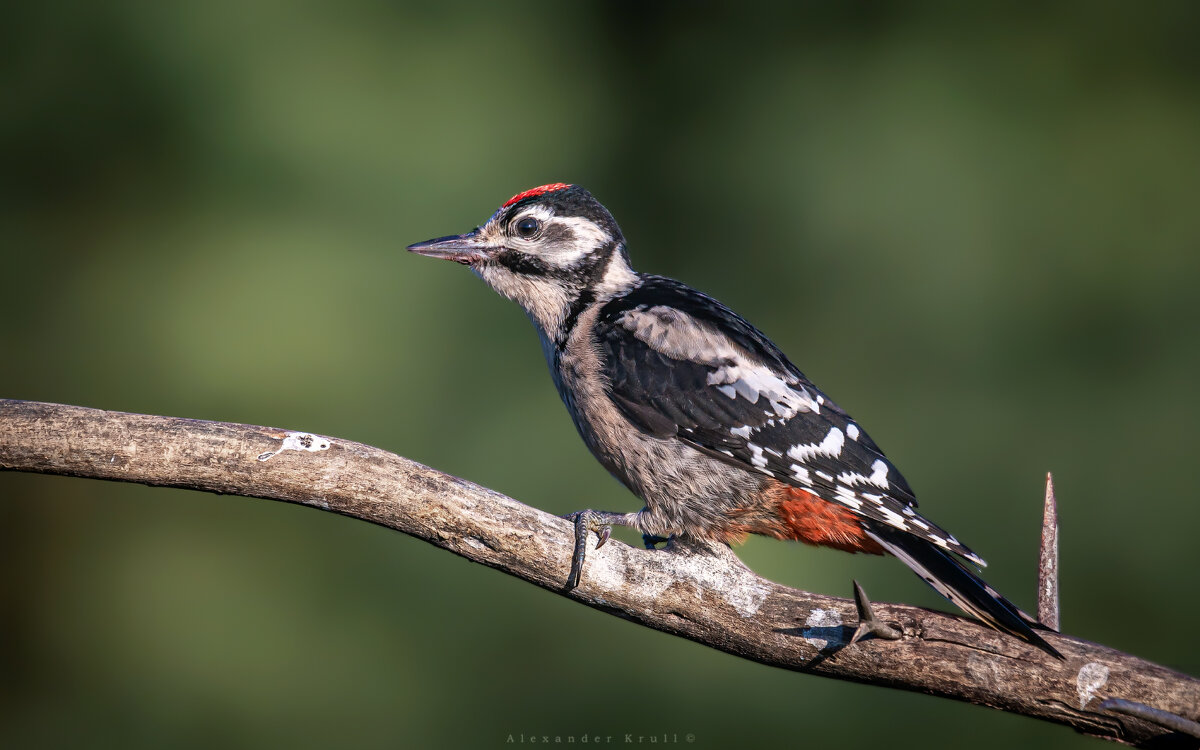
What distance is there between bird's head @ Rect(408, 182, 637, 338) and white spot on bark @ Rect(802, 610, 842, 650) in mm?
1070

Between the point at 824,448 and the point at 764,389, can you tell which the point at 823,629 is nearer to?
the point at 824,448

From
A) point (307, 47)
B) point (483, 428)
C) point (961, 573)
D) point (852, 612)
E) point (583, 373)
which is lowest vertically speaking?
point (852, 612)

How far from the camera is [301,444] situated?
1.93m

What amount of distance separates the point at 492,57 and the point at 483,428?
2431 mm

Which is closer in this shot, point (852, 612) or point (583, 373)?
point (852, 612)

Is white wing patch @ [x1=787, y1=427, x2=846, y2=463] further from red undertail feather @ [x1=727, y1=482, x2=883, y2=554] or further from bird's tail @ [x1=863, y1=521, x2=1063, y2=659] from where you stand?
bird's tail @ [x1=863, y1=521, x2=1063, y2=659]

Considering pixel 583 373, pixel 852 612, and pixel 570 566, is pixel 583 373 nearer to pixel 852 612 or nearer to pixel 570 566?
pixel 570 566

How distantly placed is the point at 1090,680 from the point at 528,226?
176 cm

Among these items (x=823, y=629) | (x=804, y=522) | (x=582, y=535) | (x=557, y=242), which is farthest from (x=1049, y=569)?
(x=557, y=242)

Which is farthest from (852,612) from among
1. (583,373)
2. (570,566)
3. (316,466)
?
(316,466)

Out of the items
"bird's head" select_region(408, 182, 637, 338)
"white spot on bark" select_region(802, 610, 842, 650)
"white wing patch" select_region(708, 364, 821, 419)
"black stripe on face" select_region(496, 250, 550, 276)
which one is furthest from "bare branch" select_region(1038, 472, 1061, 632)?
"black stripe on face" select_region(496, 250, 550, 276)

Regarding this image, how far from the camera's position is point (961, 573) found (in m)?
1.99

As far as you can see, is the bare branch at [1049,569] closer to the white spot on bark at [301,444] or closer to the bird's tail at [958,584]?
the bird's tail at [958,584]

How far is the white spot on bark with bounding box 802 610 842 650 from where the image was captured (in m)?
1.92
